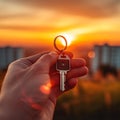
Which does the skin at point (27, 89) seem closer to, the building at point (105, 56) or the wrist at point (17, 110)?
the wrist at point (17, 110)

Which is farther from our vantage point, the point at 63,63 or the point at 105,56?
the point at 105,56

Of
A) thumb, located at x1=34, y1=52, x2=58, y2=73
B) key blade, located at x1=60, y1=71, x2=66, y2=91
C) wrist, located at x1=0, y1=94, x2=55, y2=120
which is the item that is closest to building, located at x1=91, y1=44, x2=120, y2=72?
key blade, located at x1=60, y1=71, x2=66, y2=91

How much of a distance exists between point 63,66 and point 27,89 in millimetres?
246

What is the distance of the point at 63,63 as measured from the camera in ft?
4.52

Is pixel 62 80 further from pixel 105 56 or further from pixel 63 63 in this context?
pixel 105 56

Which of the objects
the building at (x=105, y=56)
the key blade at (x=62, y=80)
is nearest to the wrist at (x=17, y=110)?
the key blade at (x=62, y=80)

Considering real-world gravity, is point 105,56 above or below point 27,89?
below

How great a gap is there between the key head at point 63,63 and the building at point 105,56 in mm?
28446

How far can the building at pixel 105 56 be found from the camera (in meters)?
31.0

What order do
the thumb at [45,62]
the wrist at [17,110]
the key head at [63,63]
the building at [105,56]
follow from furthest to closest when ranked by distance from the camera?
the building at [105,56]
the key head at [63,63]
the thumb at [45,62]
the wrist at [17,110]

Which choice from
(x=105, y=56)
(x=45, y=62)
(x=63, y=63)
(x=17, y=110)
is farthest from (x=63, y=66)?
(x=105, y=56)

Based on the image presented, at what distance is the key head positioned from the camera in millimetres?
1376

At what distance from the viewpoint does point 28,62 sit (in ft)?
4.36

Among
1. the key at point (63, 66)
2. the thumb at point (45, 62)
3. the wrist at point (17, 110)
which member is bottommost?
the wrist at point (17, 110)
